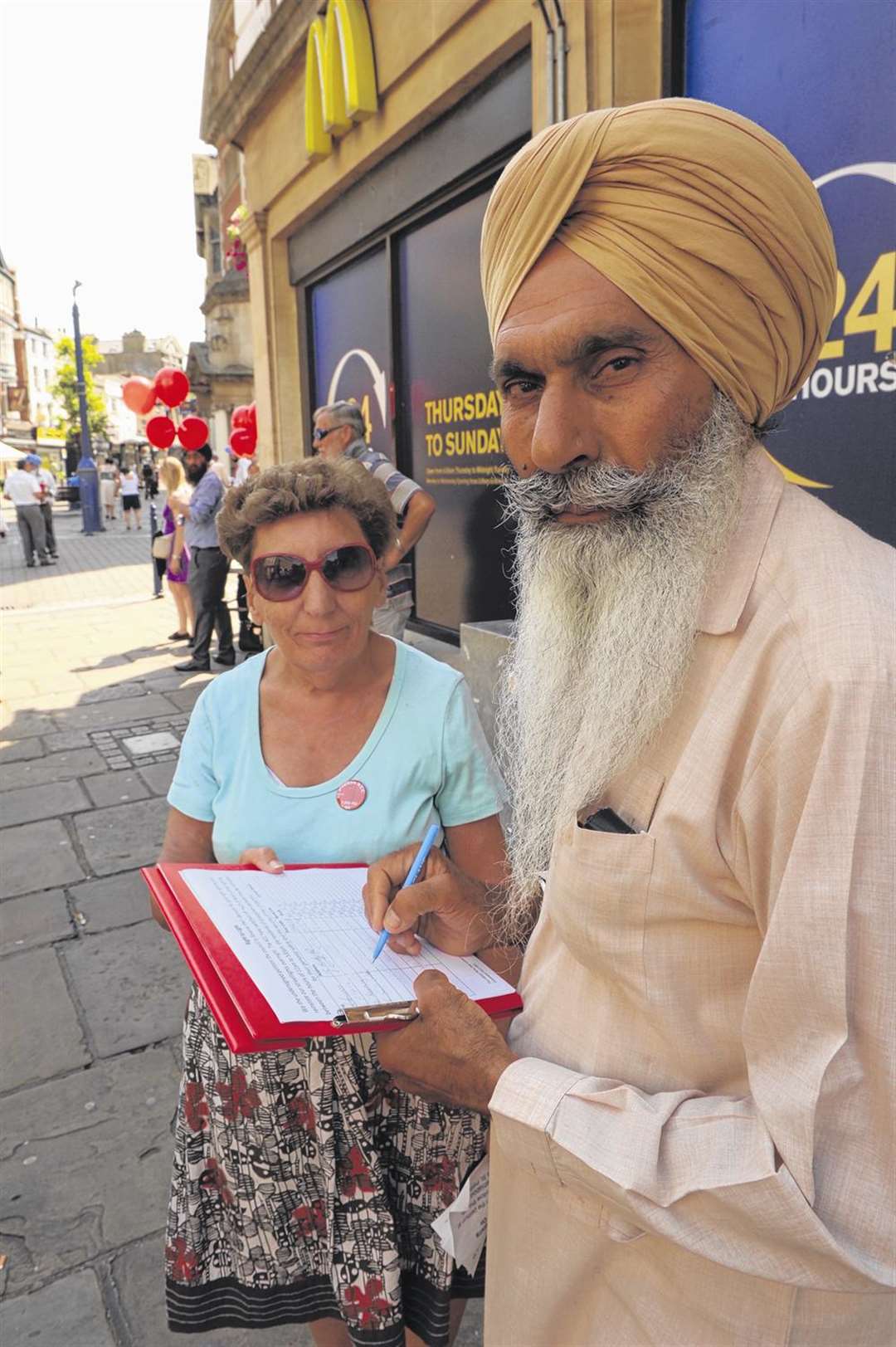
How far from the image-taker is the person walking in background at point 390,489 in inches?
197

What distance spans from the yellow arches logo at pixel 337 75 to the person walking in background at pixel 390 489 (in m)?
2.46

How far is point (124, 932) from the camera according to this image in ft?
13.0

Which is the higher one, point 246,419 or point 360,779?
point 246,419

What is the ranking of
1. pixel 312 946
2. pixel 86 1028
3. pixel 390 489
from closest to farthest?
pixel 312 946 < pixel 86 1028 < pixel 390 489

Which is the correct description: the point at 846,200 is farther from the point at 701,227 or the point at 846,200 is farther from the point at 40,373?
the point at 40,373

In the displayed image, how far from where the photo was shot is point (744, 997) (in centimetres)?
98

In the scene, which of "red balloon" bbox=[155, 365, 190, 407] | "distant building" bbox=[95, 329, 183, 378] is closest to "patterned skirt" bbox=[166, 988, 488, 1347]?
"red balloon" bbox=[155, 365, 190, 407]

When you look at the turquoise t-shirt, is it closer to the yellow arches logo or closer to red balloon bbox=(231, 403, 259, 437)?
the yellow arches logo

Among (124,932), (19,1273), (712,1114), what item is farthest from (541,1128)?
(124,932)

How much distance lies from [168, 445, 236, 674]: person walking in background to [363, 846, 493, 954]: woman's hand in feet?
22.0

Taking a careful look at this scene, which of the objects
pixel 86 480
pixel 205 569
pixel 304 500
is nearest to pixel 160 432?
pixel 205 569

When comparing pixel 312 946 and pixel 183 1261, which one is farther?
pixel 183 1261

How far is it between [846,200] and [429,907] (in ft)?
8.94

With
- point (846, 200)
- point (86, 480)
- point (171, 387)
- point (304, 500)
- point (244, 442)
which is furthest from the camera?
point (86, 480)
